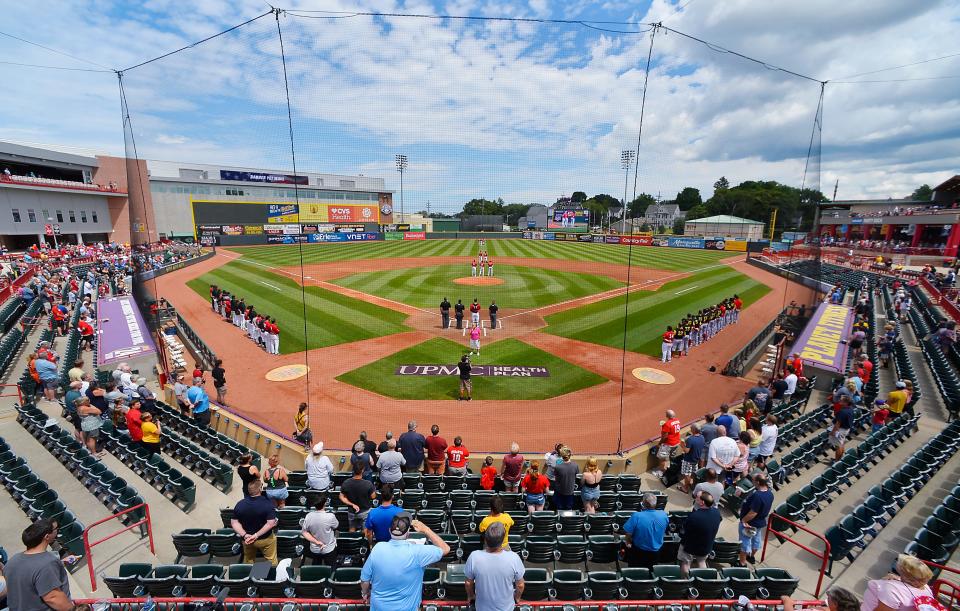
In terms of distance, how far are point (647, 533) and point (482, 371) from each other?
963cm

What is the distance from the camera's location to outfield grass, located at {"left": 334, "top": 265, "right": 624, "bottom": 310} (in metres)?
25.2

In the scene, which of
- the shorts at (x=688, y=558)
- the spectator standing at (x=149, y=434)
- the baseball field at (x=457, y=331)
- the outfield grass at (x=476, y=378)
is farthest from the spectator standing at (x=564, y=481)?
the spectator standing at (x=149, y=434)

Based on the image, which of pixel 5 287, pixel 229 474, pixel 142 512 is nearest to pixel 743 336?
pixel 229 474

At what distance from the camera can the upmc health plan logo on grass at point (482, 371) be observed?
14.3 m

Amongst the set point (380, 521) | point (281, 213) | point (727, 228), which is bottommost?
point (380, 521)

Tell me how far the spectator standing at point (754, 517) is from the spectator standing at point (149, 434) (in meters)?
10.1

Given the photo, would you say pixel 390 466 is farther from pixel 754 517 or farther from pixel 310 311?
pixel 310 311

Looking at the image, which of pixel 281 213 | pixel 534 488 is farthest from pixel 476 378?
pixel 281 213

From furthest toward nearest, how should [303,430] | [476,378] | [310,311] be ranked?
[310,311] → [476,378] → [303,430]

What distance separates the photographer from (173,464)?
8.55m

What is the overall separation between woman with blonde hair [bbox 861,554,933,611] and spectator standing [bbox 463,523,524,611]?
2.94 m

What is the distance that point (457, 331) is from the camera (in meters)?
18.7

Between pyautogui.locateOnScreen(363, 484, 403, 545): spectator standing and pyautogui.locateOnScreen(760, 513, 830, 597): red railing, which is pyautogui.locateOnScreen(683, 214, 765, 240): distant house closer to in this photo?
pyautogui.locateOnScreen(760, 513, 830, 597): red railing

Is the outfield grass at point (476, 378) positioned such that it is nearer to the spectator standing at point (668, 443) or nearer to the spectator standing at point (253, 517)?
the spectator standing at point (668, 443)
